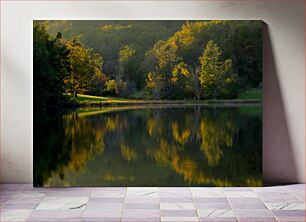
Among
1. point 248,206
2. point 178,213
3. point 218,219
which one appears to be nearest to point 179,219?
point 178,213

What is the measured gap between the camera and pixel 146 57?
22.7 ft

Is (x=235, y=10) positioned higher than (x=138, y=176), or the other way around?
(x=235, y=10)

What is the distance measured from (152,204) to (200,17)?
2304 mm

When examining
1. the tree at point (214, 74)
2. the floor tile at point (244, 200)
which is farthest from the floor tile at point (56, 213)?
the tree at point (214, 74)

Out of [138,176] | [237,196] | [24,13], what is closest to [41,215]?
[138,176]

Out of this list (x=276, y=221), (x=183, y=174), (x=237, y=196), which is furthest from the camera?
(x=183, y=174)

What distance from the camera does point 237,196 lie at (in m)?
6.38

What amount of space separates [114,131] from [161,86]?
755mm

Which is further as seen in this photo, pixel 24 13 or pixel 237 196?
pixel 24 13

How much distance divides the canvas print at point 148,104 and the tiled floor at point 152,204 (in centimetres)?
24

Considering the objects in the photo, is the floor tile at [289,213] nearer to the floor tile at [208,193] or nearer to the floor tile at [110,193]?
the floor tile at [208,193]

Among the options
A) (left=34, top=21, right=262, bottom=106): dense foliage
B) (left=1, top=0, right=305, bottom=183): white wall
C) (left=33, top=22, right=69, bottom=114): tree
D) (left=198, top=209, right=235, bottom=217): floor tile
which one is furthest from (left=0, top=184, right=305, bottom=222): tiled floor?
(left=34, top=21, right=262, bottom=106): dense foliage

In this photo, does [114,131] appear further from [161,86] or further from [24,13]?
[24,13]

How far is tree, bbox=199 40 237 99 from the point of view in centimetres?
692
